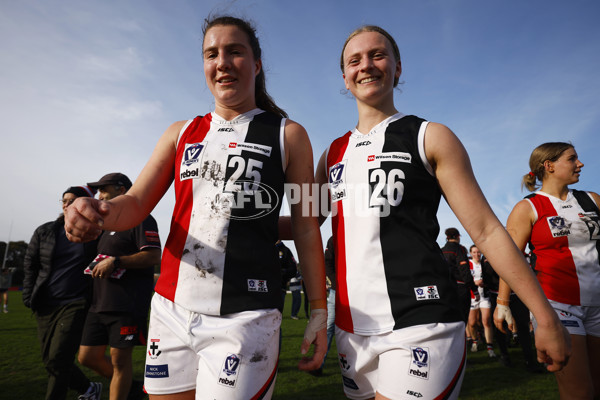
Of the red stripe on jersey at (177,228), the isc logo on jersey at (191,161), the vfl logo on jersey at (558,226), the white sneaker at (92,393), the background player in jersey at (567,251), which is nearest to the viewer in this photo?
the red stripe on jersey at (177,228)

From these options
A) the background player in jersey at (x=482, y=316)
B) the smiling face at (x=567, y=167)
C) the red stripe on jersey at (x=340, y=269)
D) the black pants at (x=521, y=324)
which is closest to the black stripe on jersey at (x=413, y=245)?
the red stripe on jersey at (x=340, y=269)

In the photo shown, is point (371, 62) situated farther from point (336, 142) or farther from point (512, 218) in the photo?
point (512, 218)

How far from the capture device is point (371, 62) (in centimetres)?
227

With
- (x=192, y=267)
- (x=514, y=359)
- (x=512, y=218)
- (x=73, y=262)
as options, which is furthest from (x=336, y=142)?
(x=514, y=359)

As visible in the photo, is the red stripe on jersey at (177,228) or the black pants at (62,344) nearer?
the red stripe on jersey at (177,228)

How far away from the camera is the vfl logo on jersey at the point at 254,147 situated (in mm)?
2076

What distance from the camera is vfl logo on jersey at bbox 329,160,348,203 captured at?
222 centimetres

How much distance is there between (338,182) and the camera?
2268 mm

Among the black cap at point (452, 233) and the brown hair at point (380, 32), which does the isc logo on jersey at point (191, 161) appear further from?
the black cap at point (452, 233)

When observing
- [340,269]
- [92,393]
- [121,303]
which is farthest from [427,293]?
[92,393]

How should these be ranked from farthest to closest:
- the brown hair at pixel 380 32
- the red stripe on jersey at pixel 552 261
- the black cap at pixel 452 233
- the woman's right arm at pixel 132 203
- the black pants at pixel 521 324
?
the black cap at pixel 452 233 → the black pants at pixel 521 324 → the red stripe on jersey at pixel 552 261 → the brown hair at pixel 380 32 → the woman's right arm at pixel 132 203

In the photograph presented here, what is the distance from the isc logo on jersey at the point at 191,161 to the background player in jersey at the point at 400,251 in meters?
0.85

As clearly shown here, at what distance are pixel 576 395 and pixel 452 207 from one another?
97.8 inches

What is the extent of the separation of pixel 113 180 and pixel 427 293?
4895 mm
